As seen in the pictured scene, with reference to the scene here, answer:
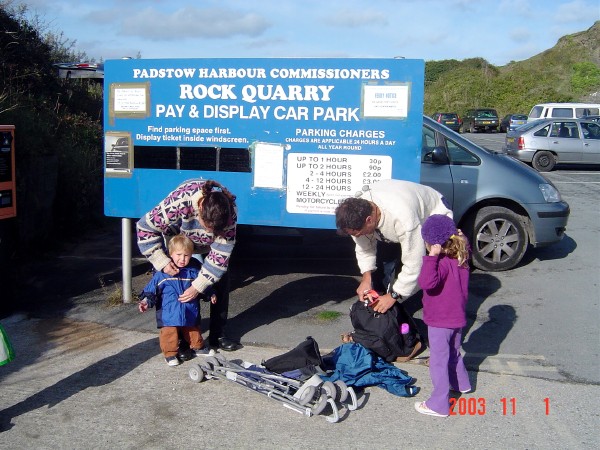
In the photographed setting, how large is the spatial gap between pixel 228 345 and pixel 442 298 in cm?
189

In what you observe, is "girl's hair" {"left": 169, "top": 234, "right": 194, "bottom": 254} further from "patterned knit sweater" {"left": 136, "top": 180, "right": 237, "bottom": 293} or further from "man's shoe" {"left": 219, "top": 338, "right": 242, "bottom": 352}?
"man's shoe" {"left": 219, "top": 338, "right": 242, "bottom": 352}

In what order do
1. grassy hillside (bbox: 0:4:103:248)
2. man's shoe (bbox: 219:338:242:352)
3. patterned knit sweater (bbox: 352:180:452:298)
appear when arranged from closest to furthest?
patterned knit sweater (bbox: 352:180:452:298)
man's shoe (bbox: 219:338:242:352)
grassy hillside (bbox: 0:4:103:248)

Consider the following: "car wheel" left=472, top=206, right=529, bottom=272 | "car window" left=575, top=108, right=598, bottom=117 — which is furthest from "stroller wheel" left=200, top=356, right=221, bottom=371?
"car window" left=575, top=108, right=598, bottom=117

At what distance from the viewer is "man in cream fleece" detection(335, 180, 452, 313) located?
14.1 feet

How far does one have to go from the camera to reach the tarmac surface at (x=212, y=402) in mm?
3900

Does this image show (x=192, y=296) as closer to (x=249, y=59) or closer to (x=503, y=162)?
(x=249, y=59)

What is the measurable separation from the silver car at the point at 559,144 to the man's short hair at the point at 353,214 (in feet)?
52.0

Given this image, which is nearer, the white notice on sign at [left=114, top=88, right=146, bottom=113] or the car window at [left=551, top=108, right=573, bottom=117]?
the white notice on sign at [left=114, top=88, right=146, bottom=113]

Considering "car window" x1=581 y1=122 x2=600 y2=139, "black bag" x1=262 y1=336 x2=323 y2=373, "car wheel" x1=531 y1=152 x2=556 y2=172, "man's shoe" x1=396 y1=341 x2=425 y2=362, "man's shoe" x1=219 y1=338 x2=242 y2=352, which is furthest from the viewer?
"car window" x1=581 y1=122 x2=600 y2=139

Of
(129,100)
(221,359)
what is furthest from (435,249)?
(129,100)

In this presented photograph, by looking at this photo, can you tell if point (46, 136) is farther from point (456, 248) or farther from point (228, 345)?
point (456, 248)

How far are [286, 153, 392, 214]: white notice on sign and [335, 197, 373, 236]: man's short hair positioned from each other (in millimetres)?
A: 1435

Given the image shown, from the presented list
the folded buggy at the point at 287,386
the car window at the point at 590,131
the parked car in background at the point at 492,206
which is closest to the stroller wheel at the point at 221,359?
the folded buggy at the point at 287,386

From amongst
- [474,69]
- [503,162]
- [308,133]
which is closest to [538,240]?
[503,162]
